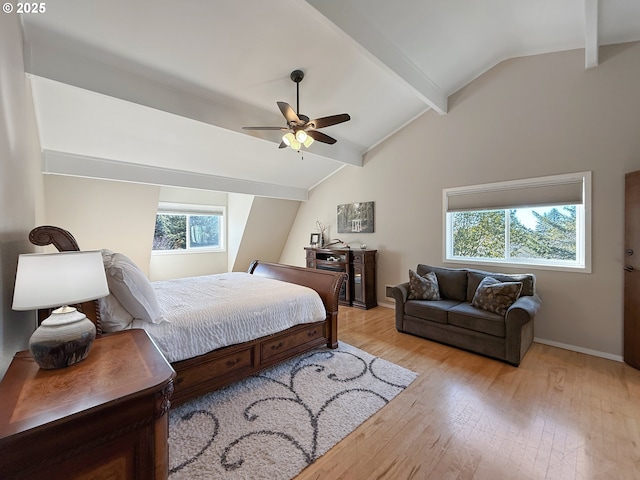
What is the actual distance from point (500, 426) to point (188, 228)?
6474 millimetres

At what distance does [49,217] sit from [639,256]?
753cm

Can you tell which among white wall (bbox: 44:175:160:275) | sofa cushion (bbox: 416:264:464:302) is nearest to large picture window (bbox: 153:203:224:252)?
white wall (bbox: 44:175:160:275)

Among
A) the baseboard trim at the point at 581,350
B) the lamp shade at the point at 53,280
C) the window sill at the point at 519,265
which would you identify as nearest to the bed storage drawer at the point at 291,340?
the lamp shade at the point at 53,280

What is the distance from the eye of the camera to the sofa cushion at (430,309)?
3248 millimetres

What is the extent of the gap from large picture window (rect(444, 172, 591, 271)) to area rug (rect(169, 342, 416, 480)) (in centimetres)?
233

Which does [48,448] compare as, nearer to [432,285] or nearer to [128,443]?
[128,443]

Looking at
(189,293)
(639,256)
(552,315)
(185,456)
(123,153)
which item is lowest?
(185,456)

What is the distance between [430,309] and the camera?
3336 millimetres

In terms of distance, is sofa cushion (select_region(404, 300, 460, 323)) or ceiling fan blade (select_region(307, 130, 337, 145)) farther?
sofa cushion (select_region(404, 300, 460, 323))

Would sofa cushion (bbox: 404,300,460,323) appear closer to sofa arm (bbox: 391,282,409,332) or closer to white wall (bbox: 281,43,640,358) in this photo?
sofa arm (bbox: 391,282,409,332)

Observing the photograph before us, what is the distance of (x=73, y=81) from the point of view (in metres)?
2.42

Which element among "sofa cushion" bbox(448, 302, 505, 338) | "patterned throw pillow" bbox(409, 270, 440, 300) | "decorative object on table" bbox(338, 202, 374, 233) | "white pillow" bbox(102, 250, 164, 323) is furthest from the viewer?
"decorative object on table" bbox(338, 202, 374, 233)

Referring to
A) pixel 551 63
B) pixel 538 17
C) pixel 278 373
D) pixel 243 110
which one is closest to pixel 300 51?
pixel 243 110

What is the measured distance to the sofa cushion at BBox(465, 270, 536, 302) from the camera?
3115 mm
